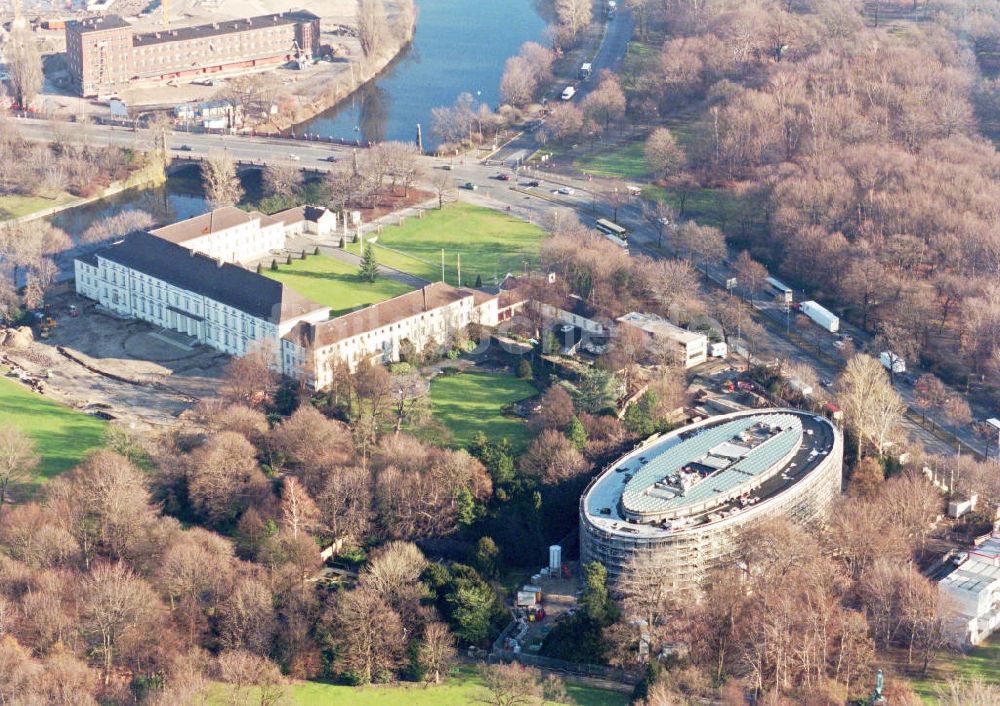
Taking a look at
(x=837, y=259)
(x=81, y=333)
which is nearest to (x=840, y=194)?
(x=837, y=259)

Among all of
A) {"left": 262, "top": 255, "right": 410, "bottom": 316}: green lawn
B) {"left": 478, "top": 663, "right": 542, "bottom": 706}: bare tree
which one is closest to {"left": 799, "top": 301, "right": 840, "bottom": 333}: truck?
{"left": 262, "top": 255, "right": 410, "bottom": 316}: green lawn

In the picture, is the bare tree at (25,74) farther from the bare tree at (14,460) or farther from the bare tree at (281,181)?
the bare tree at (14,460)

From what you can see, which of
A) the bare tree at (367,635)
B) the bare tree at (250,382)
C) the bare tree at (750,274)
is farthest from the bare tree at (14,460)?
the bare tree at (750,274)

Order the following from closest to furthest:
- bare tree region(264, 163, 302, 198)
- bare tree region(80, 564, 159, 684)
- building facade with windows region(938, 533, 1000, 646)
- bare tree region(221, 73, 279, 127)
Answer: bare tree region(80, 564, 159, 684), building facade with windows region(938, 533, 1000, 646), bare tree region(264, 163, 302, 198), bare tree region(221, 73, 279, 127)

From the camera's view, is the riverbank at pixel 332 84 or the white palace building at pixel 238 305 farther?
the riverbank at pixel 332 84

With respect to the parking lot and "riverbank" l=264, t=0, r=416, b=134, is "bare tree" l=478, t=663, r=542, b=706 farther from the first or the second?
"riverbank" l=264, t=0, r=416, b=134

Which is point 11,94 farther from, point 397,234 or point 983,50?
point 983,50

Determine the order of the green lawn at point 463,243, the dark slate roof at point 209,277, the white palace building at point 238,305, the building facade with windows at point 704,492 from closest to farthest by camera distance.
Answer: the building facade with windows at point 704,492 → the white palace building at point 238,305 → the dark slate roof at point 209,277 → the green lawn at point 463,243
